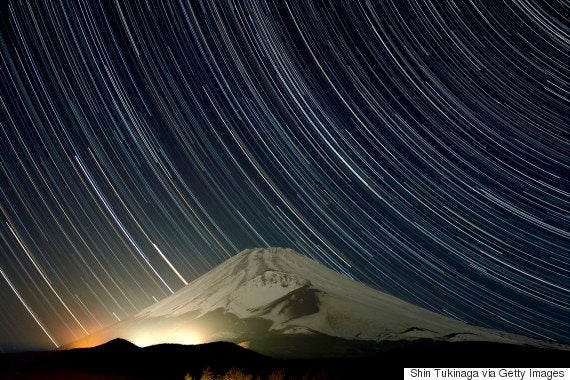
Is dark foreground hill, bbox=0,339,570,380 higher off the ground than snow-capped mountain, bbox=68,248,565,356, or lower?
higher

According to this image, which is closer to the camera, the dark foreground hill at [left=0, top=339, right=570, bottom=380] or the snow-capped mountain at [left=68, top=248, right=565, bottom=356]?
the dark foreground hill at [left=0, top=339, right=570, bottom=380]

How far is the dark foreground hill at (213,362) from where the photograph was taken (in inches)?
817

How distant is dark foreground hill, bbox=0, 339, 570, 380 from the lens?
68.1 feet

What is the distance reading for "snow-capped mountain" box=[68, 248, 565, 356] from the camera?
52094 millimetres

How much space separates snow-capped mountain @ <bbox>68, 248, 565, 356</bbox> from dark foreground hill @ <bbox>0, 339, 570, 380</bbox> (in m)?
15.6

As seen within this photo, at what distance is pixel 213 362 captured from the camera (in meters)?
26.0

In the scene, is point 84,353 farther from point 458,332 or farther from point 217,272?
point 217,272

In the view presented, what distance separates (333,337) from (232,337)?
13661 mm

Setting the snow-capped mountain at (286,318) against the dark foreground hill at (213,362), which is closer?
the dark foreground hill at (213,362)

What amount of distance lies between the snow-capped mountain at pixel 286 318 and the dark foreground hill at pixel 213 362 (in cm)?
1559

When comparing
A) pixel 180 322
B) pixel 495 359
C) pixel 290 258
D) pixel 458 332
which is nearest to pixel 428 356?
pixel 495 359

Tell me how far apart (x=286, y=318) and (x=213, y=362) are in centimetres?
3492

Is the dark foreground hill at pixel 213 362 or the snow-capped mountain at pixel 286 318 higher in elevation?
the dark foreground hill at pixel 213 362

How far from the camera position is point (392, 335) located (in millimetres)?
54031
